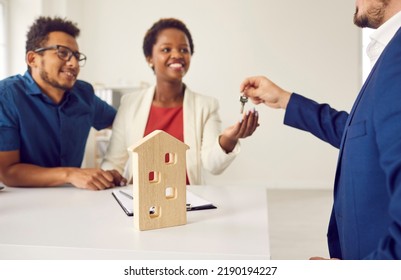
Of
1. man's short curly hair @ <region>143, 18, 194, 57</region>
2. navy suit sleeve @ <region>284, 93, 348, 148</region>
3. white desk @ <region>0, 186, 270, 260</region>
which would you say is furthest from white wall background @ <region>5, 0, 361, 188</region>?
white desk @ <region>0, 186, 270, 260</region>

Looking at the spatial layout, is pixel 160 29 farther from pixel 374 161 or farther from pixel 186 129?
pixel 374 161

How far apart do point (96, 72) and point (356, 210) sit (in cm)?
486

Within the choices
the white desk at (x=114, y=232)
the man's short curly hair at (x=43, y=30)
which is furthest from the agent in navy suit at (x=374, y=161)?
the man's short curly hair at (x=43, y=30)

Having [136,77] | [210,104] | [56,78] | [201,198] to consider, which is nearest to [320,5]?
[136,77]

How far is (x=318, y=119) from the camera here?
4.06ft

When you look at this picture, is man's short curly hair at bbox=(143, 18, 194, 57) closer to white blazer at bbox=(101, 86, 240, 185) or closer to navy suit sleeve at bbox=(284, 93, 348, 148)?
white blazer at bbox=(101, 86, 240, 185)

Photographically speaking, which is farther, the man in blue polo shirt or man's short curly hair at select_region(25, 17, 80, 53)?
man's short curly hair at select_region(25, 17, 80, 53)

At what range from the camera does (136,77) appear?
512cm

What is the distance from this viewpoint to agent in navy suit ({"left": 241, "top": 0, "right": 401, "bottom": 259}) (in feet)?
1.96

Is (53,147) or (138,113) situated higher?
(138,113)

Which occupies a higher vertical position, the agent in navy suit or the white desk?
the agent in navy suit

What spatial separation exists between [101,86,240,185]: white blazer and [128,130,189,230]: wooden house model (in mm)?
792
